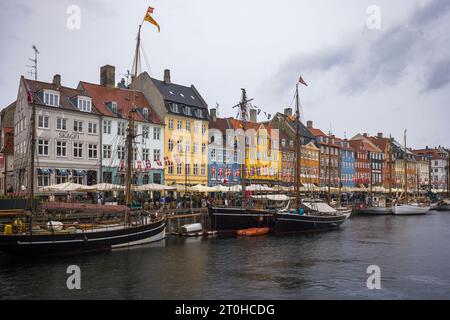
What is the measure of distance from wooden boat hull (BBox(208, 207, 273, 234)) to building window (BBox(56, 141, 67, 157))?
66.9 ft

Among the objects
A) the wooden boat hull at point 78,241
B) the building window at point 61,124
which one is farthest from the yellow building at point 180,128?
the wooden boat hull at point 78,241

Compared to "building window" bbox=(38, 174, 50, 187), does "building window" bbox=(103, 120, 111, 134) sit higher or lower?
higher

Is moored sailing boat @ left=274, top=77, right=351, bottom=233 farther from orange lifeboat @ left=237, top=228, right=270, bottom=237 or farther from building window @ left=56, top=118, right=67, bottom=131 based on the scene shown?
building window @ left=56, top=118, right=67, bottom=131

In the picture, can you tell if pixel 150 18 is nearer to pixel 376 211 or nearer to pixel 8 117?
pixel 8 117

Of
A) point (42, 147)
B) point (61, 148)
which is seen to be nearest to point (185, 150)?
point (61, 148)

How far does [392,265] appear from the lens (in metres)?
30.3

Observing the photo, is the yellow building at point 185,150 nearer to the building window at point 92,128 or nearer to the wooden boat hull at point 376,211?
the building window at point 92,128

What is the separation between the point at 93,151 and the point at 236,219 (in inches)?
864

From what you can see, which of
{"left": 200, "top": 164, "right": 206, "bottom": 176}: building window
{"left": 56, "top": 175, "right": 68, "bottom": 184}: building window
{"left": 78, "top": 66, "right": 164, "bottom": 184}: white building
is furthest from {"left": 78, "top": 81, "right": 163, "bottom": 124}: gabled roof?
{"left": 200, "top": 164, "right": 206, "bottom": 176}: building window

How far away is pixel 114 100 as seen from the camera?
209 feet

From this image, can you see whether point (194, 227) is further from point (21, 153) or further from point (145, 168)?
point (21, 153)

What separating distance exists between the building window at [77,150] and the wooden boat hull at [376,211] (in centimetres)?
5001

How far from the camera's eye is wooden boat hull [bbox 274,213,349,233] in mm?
48531

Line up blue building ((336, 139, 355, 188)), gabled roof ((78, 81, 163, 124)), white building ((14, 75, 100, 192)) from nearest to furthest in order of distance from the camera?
white building ((14, 75, 100, 192)) → gabled roof ((78, 81, 163, 124)) → blue building ((336, 139, 355, 188))
